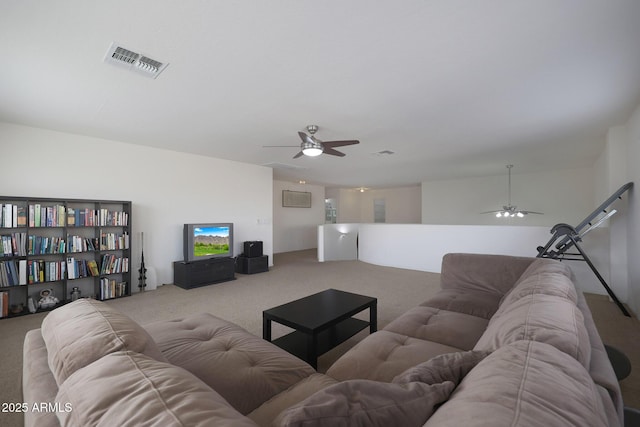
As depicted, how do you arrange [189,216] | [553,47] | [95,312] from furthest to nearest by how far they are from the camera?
[189,216], [553,47], [95,312]

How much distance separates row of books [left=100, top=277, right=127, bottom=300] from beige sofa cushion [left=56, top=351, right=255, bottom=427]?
4.23 meters

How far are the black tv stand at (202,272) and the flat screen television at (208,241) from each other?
16cm

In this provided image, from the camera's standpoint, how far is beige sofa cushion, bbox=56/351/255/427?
1.89ft

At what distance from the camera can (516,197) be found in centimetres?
768

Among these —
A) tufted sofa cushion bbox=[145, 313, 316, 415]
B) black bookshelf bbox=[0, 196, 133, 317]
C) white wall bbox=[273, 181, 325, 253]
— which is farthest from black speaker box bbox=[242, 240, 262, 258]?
tufted sofa cushion bbox=[145, 313, 316, 415]

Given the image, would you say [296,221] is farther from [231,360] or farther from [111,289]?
[231,360]

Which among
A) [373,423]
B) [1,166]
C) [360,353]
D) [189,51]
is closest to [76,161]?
[1,166]

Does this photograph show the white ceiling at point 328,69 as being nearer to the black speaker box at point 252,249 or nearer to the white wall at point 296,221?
the black speaker box at point 252,249

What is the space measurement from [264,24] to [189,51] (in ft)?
2.25

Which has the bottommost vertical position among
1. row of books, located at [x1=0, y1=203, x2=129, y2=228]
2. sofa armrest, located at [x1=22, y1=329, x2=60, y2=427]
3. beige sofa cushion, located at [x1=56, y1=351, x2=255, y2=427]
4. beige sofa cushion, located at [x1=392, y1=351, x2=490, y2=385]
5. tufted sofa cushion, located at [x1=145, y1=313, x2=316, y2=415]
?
tufted sofa cushion, located at [x1=145, y1=313, x2=316, y2=415]

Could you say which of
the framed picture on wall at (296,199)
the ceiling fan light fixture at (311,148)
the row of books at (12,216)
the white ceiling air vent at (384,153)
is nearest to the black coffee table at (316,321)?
the ceiling fan light fixture at (311,148)

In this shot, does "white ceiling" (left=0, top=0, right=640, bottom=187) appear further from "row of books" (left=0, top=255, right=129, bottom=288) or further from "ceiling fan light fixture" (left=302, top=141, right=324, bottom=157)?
"row of books" (left=0, top=255, right=129, bottom=288)

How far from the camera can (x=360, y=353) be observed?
1626mm

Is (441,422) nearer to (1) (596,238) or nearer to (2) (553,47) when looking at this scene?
(2) (553,47)
